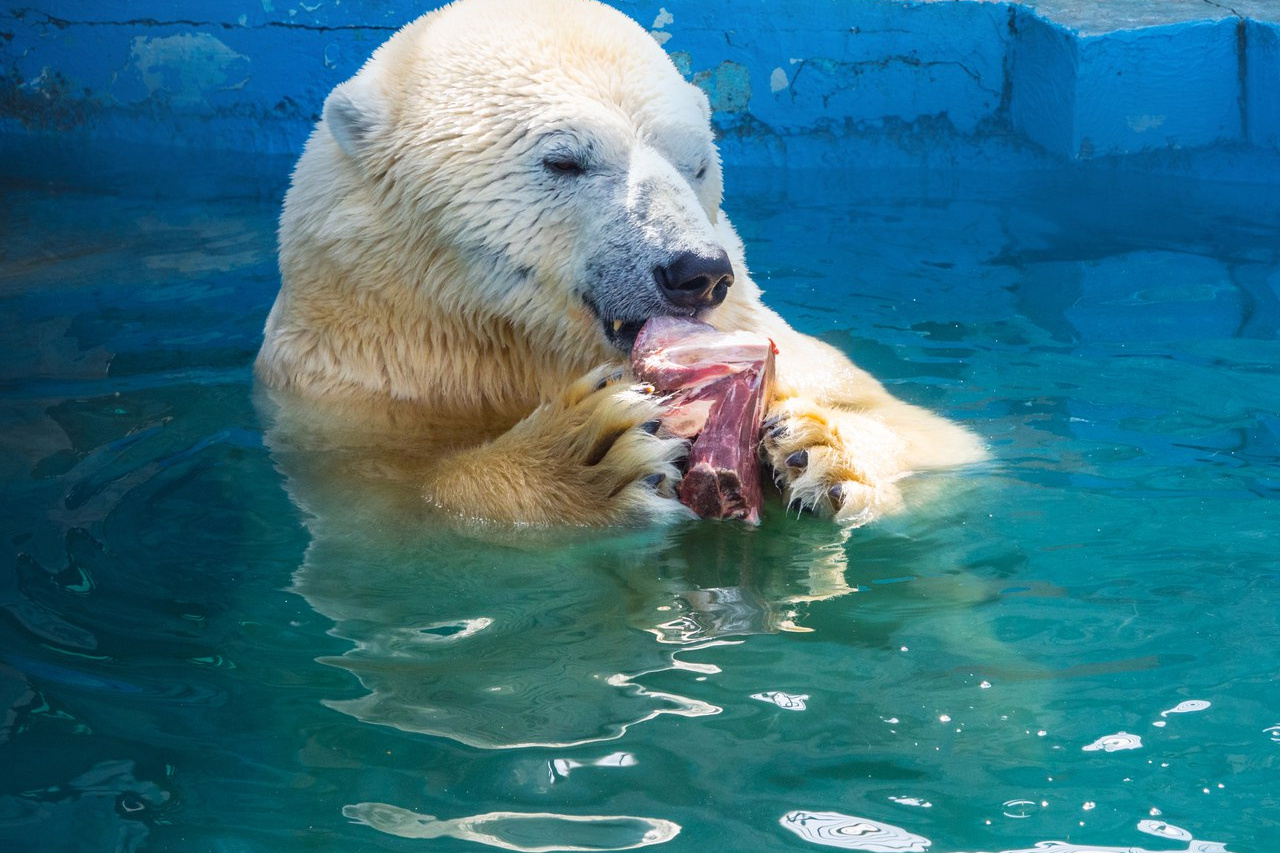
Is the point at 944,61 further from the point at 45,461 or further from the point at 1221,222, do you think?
the point at 45,461

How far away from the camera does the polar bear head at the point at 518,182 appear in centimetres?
284

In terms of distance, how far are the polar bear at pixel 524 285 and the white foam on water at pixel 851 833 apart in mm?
922

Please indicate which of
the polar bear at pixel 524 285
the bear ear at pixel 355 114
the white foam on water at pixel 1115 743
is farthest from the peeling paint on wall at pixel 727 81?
the white foam on water at pixel 1115 743

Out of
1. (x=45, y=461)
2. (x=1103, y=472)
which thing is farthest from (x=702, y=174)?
(x=45, y=461)

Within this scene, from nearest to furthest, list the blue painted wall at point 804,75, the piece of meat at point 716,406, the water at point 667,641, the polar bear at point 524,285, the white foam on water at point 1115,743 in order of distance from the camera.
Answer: the water at point 667,641, the white foam on water at point 1115,743, the piece of meat at point 716,406, the polar bear at point 524,285, the blue painted wall at point 804,75

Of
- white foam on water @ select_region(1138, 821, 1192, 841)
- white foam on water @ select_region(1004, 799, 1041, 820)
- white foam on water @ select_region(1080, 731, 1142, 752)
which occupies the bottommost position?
white foam on water @ select_region(1004, 799, 1041, 820)

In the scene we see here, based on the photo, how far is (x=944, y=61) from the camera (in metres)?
6.54

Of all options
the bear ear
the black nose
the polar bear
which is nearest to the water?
the polar bear

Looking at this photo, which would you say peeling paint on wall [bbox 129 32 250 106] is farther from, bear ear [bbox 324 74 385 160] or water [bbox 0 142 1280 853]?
bear ear [bbox 324 74 385 160]

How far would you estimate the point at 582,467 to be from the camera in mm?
2648

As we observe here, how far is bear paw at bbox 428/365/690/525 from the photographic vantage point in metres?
2.57

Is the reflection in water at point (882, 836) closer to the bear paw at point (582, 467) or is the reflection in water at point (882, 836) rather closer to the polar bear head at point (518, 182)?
the bear paw at point (582, 467)

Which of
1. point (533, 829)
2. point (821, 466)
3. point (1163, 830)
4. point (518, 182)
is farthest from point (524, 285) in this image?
point (1163, 830)

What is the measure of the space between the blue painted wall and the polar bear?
343cm
